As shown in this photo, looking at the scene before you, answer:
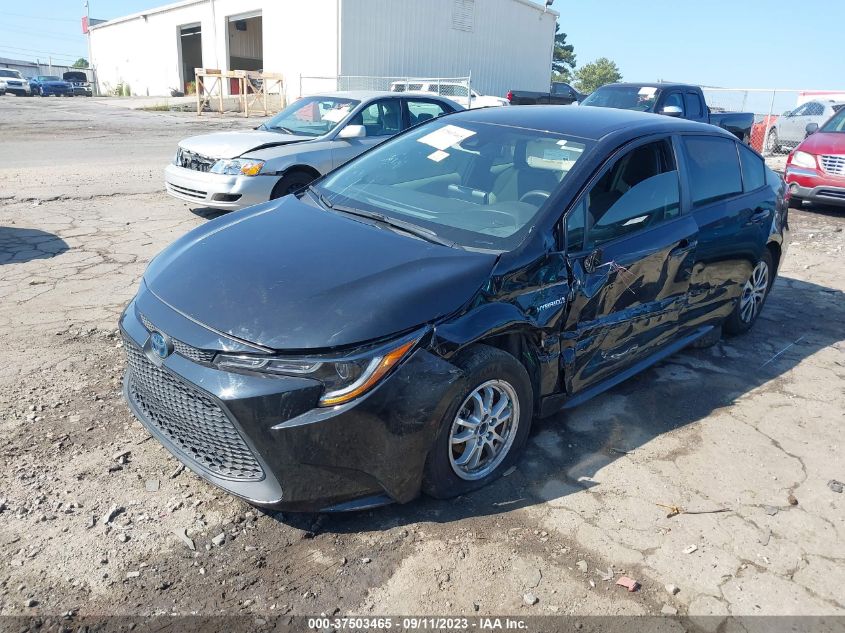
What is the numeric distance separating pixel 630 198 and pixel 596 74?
288 feet

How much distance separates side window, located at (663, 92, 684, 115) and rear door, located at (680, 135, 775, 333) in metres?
7.88

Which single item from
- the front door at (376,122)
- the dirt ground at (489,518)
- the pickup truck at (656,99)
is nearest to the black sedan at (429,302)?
the dirt ground at (489,518)

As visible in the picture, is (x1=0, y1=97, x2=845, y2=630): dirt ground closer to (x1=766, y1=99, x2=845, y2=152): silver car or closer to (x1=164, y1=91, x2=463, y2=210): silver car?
(x1=164, y1=91, x2=463, y2=210): silver car

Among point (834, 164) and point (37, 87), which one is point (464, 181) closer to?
point (834, 164)

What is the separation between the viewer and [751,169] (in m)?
4.91

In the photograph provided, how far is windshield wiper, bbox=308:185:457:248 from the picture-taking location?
316 centimetres

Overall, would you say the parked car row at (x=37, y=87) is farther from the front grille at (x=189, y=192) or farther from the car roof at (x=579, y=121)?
the car roof at (x=579, y=121)

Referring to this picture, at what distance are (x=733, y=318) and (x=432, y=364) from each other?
335 centimetres

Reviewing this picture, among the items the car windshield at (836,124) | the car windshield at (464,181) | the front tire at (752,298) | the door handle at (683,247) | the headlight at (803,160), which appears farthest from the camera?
the car windshield at (836,124)

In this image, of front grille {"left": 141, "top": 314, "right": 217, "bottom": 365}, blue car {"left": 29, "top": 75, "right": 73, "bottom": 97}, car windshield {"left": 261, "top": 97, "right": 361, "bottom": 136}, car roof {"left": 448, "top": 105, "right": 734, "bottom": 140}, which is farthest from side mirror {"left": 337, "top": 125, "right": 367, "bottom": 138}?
blue car {"left": 29, "top": 75, "right": 73, "bottom": 97}

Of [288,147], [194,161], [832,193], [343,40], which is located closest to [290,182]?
[288,147]

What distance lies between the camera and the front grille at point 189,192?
7.45 meters

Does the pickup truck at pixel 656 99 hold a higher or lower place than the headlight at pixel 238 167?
higher

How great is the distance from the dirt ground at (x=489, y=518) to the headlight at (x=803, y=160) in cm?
673
